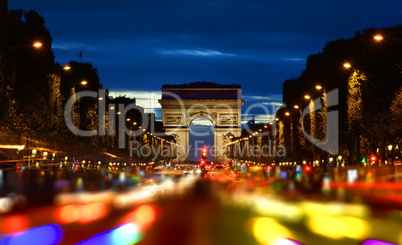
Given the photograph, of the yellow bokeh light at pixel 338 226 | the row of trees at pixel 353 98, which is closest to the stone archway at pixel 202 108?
the row of trees at pixel 353 98

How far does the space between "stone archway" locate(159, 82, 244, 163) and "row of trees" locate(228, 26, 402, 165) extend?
4941 centimetres

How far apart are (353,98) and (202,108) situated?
308 feet

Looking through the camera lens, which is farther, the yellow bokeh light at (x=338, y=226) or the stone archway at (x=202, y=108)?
the stone archway at (x=202, y=108)

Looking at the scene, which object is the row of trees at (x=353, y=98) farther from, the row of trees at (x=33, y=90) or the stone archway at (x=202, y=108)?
the stone archway at (x=202, y=108)

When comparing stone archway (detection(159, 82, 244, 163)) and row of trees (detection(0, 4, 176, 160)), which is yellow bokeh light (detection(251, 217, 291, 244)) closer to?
row of trees (detection(0, 4, 176, 160))

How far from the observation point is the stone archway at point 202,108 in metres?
151

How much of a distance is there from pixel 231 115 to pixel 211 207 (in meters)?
126

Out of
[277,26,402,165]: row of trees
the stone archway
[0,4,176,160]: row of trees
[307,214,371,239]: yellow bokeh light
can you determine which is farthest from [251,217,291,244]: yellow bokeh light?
the stone archway

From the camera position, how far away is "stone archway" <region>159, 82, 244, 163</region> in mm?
151250

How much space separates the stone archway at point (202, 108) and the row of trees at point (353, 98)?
49.4 meters

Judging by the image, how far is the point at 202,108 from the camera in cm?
15188

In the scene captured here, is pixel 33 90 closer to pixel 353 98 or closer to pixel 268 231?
pixel 353 98

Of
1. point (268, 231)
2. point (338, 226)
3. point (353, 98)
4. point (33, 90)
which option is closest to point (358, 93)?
point (353, 98)

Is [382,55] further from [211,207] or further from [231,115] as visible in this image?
[231,115]
